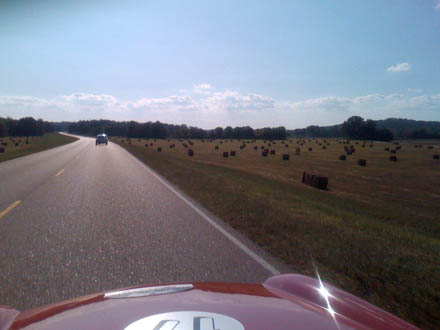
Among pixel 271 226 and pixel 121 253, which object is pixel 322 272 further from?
pixel 121 253

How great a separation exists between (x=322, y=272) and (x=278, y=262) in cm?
72

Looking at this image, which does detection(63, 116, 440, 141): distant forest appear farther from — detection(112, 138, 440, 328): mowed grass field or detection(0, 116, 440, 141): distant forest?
detection(112, 138, 440, 328): mowed grass field

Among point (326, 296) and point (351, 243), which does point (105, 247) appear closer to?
point (326, 296)

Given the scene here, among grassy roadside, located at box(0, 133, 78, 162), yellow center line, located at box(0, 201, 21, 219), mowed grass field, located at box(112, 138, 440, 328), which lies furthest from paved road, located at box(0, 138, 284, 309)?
grassy roadside, located at box(0, 133, 78, 162)

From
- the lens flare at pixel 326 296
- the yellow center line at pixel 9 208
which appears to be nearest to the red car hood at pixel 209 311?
the lens flare at pixel 326 296

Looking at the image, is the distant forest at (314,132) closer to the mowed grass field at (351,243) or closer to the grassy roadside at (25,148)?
the grassy roadside at (25,148)

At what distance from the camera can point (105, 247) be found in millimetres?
6020

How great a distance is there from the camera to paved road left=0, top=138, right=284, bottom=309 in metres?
4.49

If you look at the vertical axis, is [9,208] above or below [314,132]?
below

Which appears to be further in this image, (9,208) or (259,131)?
(259,131)

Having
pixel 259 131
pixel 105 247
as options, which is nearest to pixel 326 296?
pixel 105 247

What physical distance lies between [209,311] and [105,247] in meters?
4.38

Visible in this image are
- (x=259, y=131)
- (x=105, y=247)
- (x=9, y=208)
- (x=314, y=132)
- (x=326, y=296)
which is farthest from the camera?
(x=314, y=132)

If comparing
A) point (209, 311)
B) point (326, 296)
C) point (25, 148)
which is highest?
point (209, 311)
